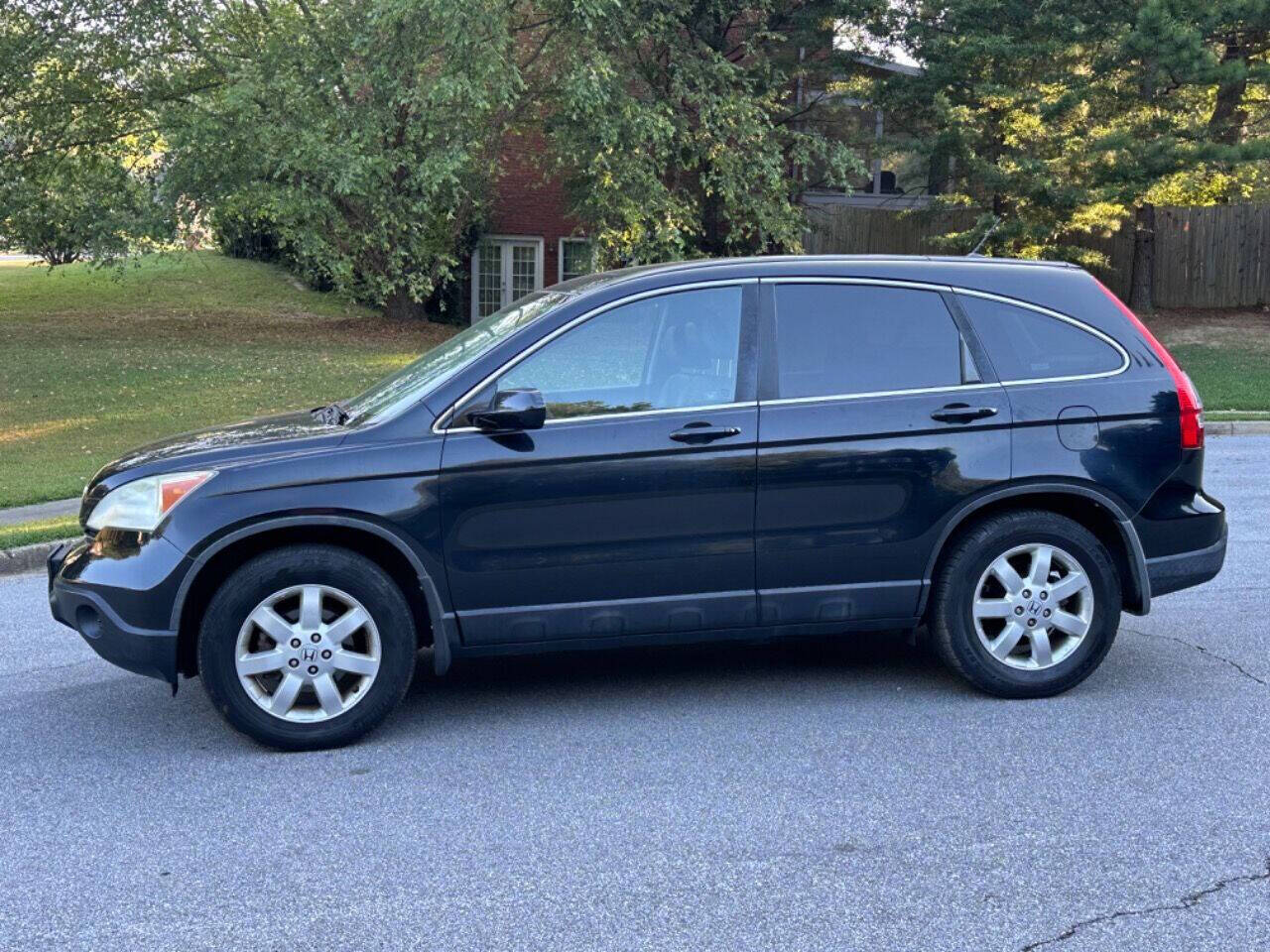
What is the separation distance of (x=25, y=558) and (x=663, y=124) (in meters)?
13.5

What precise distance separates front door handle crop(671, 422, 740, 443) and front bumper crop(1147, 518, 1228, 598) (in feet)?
6.24

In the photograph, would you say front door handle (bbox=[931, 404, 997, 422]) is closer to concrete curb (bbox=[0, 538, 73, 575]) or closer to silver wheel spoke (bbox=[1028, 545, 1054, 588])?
silver wheel spoke (bbox=[1028, 545, 1054, 588])

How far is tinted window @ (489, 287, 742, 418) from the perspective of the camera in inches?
215

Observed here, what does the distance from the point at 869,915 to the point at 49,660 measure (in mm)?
4511

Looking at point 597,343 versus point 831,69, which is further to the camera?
point 831,69

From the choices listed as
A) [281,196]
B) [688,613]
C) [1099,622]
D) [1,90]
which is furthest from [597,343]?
[1,90]

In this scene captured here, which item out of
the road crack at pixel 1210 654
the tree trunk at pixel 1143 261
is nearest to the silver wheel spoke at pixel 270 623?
the road crack at pixel 1210 654

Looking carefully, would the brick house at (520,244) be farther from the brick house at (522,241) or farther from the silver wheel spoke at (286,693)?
the silver wheel spoke at (286,693)

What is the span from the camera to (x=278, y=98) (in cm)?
1927

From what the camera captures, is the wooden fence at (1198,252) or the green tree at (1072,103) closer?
the green tree at (1072,103)

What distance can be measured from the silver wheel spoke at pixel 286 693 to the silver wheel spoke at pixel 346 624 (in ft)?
0.67

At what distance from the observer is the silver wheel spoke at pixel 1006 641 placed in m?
5.65

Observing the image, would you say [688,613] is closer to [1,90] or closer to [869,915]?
[869,915]

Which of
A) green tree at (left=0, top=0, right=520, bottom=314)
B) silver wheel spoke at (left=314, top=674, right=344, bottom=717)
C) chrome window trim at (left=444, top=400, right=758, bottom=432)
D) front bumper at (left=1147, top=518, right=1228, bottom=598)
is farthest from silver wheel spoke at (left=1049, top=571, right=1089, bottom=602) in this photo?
green tree at (left=0, top=0, right=520, bottom=314)
